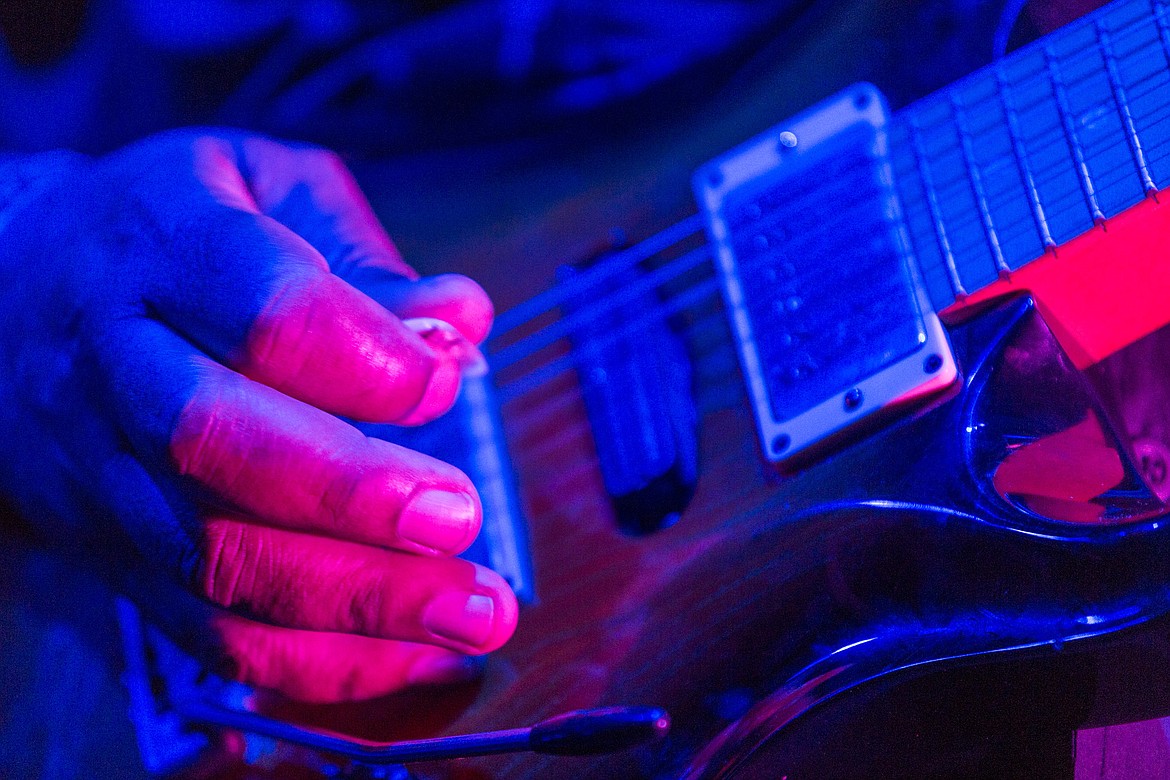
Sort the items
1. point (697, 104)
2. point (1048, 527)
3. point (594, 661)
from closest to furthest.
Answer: point (1048, 527) < point (594, 661) < point (697, 104)

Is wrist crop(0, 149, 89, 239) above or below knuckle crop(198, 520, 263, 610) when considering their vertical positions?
above

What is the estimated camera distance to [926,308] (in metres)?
0.46

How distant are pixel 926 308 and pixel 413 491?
1.08 feet

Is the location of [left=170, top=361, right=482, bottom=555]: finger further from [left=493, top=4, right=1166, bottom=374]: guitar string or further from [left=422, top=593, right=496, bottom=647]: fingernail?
[left=493, top=4, right=1166, bottom=374]: guitar string

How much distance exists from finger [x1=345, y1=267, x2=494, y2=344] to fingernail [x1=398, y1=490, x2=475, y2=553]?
0.55 ft

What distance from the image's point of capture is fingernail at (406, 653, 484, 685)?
0.55 meters

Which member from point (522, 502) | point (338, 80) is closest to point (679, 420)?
point (522, 502)

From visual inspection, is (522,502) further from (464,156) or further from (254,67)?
(254,67)

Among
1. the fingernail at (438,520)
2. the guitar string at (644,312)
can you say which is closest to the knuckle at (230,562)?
the fingernail at (438,520)

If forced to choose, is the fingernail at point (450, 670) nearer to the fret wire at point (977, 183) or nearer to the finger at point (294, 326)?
the finger at point (294, 326)

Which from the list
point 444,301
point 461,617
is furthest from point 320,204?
point 461,617

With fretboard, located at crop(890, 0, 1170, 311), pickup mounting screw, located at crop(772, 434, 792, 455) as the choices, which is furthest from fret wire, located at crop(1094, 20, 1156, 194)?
pickup mounting screw, located at crop(772, 434, 792, 455)

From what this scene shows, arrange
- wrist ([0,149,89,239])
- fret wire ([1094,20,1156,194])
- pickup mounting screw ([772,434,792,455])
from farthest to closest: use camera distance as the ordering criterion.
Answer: wrist ([0,149,89,239]) < pickup mounting screw ([772,434,792,455]) < fret wire ([1094,20,1156,194])

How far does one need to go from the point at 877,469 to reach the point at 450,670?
0.32 metres
